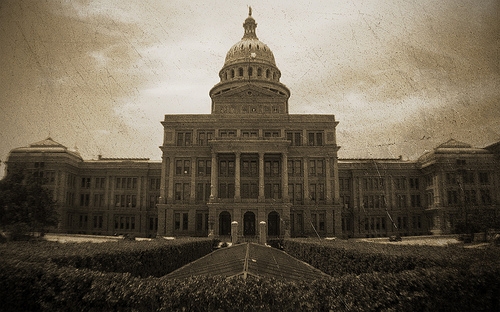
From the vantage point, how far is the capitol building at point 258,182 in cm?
5325

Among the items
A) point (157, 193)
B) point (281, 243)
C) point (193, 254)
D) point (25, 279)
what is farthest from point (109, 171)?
point (25, 279)

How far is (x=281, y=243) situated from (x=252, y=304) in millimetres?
30101

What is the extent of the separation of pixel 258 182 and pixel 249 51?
1294 inches

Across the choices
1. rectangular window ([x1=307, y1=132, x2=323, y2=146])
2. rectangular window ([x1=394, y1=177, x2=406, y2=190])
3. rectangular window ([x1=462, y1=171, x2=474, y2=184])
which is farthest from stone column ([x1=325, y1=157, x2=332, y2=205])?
rectangular window ([x1=462, y1=171, x2=474, y2=184])

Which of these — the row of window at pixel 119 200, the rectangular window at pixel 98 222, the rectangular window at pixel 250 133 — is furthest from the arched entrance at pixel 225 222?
the rectangular window at pixel 98 222

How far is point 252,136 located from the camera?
56.3 m

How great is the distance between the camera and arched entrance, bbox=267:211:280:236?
2063 inches

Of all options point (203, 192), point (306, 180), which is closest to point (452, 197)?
point (306, 180)

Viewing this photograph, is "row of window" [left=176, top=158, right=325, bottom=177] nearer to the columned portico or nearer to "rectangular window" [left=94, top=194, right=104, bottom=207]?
the columned portico

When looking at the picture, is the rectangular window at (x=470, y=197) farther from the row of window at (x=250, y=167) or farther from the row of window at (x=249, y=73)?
the row of window at (x=249, y=73)

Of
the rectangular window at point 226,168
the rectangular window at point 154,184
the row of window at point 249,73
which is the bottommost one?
the rectangular window at point 154,184

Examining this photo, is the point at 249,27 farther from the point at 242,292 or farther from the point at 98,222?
the point at 242,292

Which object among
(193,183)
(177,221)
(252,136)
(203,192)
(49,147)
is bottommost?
(177,221)

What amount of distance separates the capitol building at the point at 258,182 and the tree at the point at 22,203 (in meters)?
11.6
